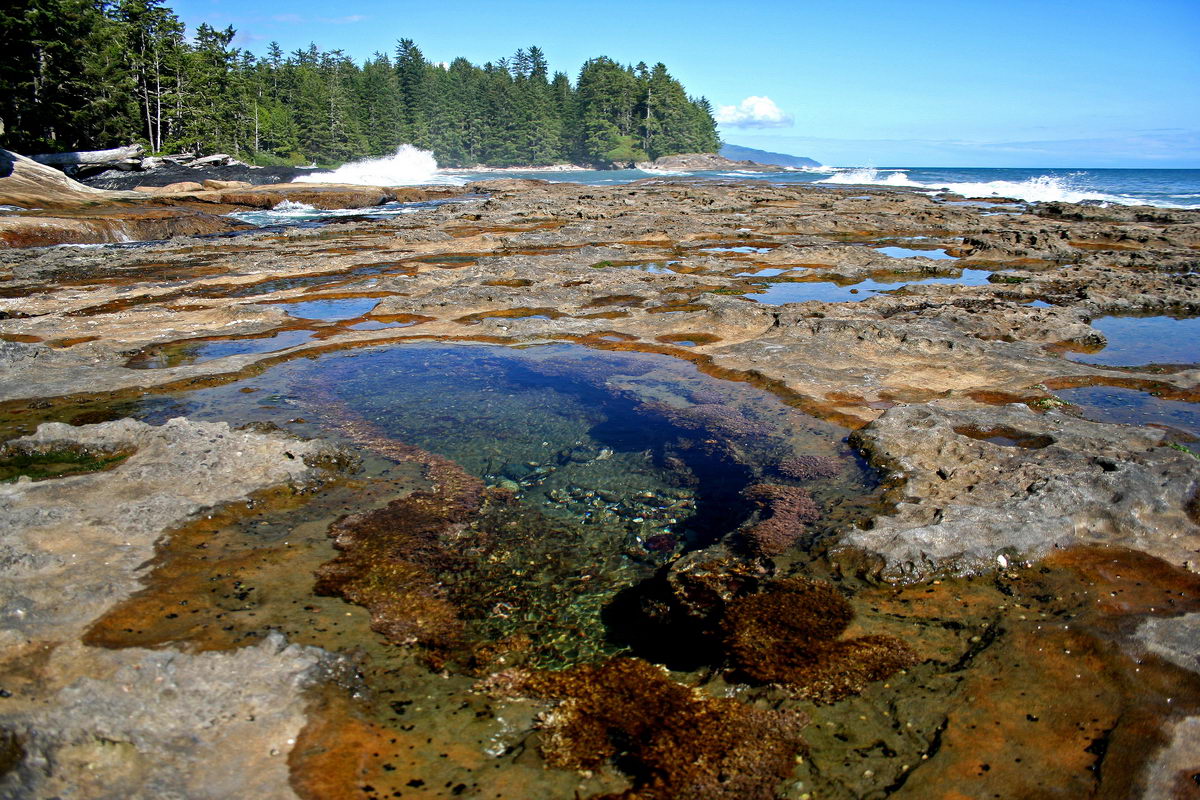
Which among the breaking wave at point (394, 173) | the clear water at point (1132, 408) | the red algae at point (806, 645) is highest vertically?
the breaking wave at point (394, 173)

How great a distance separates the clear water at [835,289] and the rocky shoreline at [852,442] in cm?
78

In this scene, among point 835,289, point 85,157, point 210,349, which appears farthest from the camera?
point 85,157

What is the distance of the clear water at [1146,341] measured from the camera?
1383cm

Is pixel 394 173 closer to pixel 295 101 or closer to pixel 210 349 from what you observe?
pixel 295 101

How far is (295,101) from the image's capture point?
9725cm

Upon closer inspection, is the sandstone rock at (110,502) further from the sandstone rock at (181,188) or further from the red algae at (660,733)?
the sandstone rock at (181,188)

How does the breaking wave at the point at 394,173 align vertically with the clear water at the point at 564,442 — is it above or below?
above

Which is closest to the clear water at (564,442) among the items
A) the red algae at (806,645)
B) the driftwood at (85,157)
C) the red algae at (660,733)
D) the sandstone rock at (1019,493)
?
the red algae at (660,733)

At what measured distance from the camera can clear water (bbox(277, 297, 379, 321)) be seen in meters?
17.5

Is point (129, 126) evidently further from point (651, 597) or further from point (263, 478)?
point (651, 597)

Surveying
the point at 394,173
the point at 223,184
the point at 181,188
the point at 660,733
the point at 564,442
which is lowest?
the point at 660,733

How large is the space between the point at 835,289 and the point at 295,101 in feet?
323

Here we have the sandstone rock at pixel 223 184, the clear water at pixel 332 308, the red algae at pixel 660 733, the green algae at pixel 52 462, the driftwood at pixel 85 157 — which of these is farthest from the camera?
the sandstone rock at pixel 223 184

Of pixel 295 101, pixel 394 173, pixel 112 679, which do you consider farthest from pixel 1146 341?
pixel 295 101
